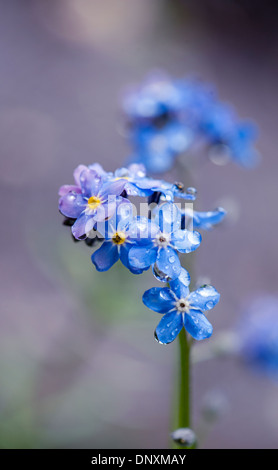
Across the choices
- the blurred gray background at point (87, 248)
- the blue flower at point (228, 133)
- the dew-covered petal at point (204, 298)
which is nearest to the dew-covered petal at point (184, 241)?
the dew-covered petal at point (204, 298)

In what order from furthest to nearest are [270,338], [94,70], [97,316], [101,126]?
[94,70] < [101,126] < [97,316] < [270,338]

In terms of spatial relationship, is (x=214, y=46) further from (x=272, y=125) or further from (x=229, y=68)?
(x=272, y=125)

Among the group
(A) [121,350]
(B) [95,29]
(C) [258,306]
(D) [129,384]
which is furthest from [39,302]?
(B) [95,29]

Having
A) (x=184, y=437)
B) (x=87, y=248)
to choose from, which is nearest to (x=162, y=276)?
(x=184, y=437)

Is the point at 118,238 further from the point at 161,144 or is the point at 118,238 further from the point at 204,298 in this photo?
the point at 161,144

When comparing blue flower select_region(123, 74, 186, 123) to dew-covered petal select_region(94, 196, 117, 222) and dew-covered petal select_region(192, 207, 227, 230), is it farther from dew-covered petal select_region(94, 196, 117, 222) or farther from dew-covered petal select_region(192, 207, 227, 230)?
dew-covered petal select_region(94, 196, 117, 222)

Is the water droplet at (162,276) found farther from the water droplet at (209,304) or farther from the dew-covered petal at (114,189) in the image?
the dew-covered petal at (114,189)

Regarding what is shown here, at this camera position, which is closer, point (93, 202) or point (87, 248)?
point (93, 202)
